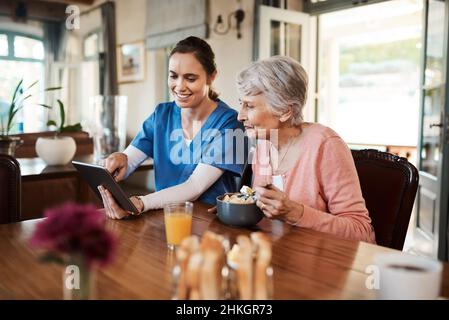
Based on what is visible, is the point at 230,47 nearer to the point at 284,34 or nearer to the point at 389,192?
the point at 284,34

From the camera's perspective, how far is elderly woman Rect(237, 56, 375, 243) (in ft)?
4.17

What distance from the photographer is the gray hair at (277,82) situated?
1.40 meters

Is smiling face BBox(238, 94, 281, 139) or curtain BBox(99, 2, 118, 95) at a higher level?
curtain BBox(99, 2, 118, 95)

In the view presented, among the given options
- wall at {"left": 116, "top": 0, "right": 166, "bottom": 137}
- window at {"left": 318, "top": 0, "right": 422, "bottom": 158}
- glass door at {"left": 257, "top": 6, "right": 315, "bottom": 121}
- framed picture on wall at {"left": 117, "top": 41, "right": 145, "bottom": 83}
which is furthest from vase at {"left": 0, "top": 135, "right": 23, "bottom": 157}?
window at {"left": 318, "top": 0, "right": 422, "bottom": 158}

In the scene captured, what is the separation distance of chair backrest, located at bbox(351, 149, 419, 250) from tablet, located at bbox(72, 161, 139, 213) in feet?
2.41

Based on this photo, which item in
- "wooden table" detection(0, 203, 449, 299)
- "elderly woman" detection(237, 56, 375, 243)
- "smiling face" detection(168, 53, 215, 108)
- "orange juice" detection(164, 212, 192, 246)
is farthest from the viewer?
"smiling face" detection(168, 53, 215, 108)

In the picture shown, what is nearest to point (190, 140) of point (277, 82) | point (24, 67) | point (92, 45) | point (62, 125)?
point (277, 82)

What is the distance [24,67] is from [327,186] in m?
8.11

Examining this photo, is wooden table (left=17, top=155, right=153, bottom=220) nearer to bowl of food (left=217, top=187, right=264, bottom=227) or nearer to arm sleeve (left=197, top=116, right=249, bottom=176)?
arm sleeve (left=197, top=116, right=249, bottom=176)

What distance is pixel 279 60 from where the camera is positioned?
140 centimetres

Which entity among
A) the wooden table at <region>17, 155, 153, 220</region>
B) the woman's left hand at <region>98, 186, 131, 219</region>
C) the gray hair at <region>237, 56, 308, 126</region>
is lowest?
the wooden table at <region>17, 155, 153, 220</region>

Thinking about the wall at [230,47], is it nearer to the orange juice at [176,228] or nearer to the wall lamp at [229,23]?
the wall lamp at [229,23]

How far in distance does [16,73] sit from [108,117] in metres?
2.94
